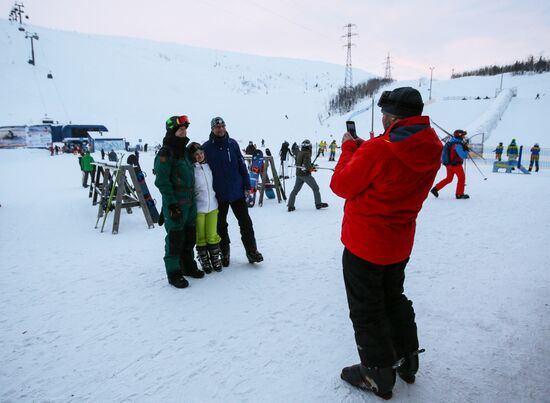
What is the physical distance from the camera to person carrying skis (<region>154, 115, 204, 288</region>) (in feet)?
11.9

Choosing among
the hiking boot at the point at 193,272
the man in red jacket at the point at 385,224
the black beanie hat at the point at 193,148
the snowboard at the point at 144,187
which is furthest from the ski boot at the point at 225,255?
the snowboard at the point at 144,187

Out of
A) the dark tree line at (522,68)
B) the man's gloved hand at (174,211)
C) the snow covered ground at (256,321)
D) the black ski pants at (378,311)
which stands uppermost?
the dark tree line at (522,68)

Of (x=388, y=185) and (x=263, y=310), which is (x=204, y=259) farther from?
(x=388, y=185)

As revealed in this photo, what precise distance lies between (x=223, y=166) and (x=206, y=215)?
0.60 m

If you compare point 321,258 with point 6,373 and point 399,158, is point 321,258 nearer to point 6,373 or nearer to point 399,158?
point 399,158

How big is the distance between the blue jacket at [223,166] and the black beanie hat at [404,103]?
2479mm

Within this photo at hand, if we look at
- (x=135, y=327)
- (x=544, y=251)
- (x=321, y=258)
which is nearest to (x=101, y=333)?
(x=135, y=327)

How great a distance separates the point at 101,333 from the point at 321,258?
2.73 metres

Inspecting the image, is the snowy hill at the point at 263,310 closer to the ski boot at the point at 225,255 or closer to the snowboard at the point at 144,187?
the ski boot at the point at 225,255

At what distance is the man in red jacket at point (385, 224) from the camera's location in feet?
6.09

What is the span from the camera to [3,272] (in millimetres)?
4438

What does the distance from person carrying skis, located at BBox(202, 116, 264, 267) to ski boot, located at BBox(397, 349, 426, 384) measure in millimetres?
2323

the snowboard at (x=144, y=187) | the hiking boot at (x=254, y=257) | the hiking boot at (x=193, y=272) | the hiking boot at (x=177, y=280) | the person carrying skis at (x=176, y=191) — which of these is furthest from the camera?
the snowboard at (x=144, y=187)

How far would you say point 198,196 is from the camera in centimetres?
401
